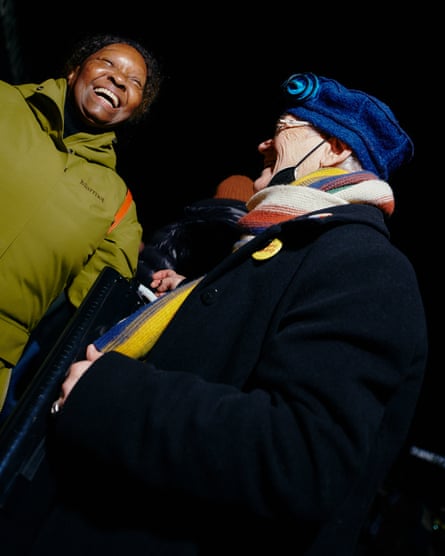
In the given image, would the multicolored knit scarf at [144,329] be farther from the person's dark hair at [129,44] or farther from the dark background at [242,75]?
the dark background at [242,75]

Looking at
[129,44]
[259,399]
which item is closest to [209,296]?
[259,399]

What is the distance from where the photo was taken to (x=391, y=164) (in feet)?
4.14

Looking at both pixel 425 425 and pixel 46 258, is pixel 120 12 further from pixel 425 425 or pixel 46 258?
pixel 425 425

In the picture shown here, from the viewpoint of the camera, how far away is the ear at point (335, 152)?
1.18 m

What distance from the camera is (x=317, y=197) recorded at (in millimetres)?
931

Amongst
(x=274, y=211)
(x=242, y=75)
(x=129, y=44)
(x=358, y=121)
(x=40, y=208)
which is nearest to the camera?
(x=274, y=211)

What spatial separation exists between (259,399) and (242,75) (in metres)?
3.35

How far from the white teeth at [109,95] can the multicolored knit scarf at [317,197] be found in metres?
1.22

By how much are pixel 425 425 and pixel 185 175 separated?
12.3ft

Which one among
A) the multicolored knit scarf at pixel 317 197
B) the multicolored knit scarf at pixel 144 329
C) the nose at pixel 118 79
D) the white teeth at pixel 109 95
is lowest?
the multicolored knit scarf at pixel 144 329

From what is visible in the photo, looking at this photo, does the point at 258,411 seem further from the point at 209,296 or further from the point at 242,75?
the point at 242,75

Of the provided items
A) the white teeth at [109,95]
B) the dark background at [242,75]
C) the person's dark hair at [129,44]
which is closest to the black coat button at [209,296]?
the white teeth at [109,95]

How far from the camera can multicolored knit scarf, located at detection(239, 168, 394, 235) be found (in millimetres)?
928

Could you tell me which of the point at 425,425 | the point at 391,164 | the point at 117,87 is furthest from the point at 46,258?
the point at 425,425
